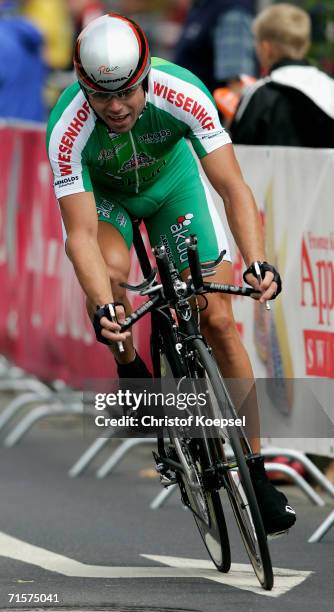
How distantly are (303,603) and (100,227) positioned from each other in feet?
5.97

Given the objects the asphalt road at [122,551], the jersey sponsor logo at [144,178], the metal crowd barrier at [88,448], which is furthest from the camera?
the metal crowd barrier at [88,448]

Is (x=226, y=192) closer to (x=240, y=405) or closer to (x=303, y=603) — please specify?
(x=240, y=405)

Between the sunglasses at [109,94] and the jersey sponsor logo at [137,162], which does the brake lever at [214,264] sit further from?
the sunglasses at [109,94]

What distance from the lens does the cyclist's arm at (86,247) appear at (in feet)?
23.1

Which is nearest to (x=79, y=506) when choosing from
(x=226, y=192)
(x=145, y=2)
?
(x=226, y=192)

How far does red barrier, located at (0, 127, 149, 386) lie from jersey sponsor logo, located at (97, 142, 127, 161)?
4.11 meters

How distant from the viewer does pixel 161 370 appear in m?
7.43

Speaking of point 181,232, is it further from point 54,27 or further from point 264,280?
point 54,27

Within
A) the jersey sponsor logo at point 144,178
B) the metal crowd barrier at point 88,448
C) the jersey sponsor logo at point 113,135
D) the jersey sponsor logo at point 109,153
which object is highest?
the jersey sponsor logo at point 113,135

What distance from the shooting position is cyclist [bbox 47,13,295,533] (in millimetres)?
6945

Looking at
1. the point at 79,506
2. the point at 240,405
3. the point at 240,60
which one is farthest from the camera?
the point at 240,60

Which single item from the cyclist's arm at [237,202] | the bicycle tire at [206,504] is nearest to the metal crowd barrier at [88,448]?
the bicycle tire at [206,504]

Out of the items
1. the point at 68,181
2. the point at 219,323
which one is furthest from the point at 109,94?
the point at 219,323

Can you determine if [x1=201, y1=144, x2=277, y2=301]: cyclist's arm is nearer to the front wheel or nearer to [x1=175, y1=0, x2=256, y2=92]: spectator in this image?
the front wheel
